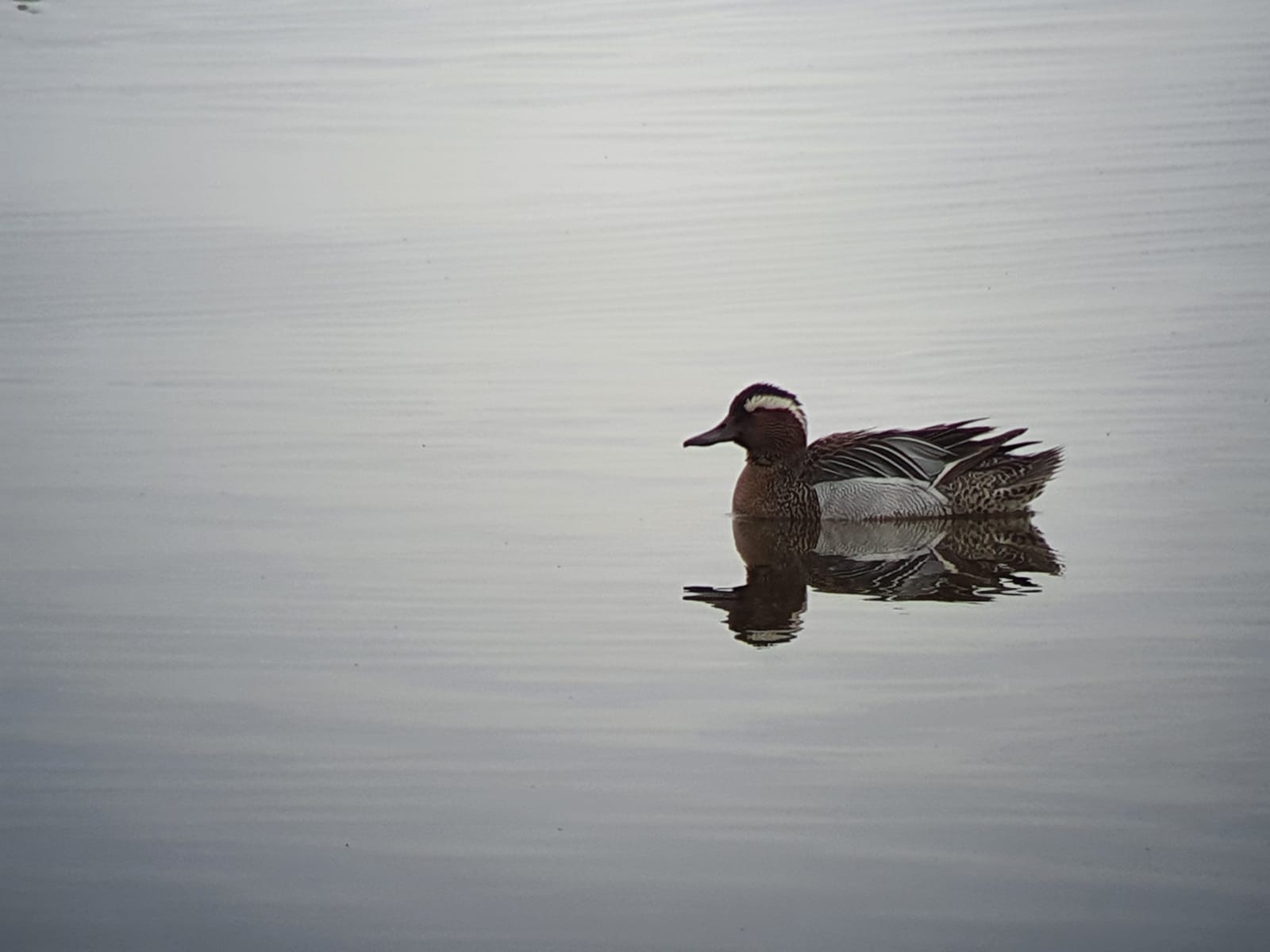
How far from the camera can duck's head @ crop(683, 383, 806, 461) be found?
1080 cm

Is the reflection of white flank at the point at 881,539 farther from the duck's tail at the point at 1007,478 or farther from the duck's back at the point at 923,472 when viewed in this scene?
the duck's tail at the point at 1007,478

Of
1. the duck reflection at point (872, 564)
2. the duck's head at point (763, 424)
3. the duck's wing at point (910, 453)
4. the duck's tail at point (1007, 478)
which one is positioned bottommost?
the duck reflection at point (872, 564)

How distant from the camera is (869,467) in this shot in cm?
1053

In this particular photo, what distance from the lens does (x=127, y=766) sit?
282 inches

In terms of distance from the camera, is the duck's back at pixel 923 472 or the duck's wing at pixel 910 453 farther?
the duck's wing at pixel 910 453

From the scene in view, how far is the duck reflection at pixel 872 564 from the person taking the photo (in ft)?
28.9

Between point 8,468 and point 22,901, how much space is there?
523 cm

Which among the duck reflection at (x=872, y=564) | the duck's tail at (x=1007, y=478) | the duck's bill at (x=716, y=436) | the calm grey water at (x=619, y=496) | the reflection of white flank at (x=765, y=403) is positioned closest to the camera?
the calm grey water at (x=619, y=496)

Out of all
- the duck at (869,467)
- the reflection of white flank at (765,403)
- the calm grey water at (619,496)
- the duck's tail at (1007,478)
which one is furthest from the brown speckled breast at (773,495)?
the duck's tail at (1007,478)

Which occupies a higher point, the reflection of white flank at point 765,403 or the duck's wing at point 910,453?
the reflection of white flank at point 765,403

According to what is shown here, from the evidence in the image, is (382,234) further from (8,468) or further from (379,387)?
(8,468)

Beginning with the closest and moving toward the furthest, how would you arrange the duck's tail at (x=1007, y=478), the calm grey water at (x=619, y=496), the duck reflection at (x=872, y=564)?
1. the calm grey water at (x=619, y=496)
2. the duck reflection at (x=872, y=564)
3. the duck's tail at (x=1007, y=478)

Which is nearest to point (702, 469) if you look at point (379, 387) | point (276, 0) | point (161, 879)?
point (379, 387)

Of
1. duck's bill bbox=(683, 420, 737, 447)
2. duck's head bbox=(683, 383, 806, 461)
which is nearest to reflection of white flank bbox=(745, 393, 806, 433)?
duck's head bbox=(683, 383, 806, 461)
